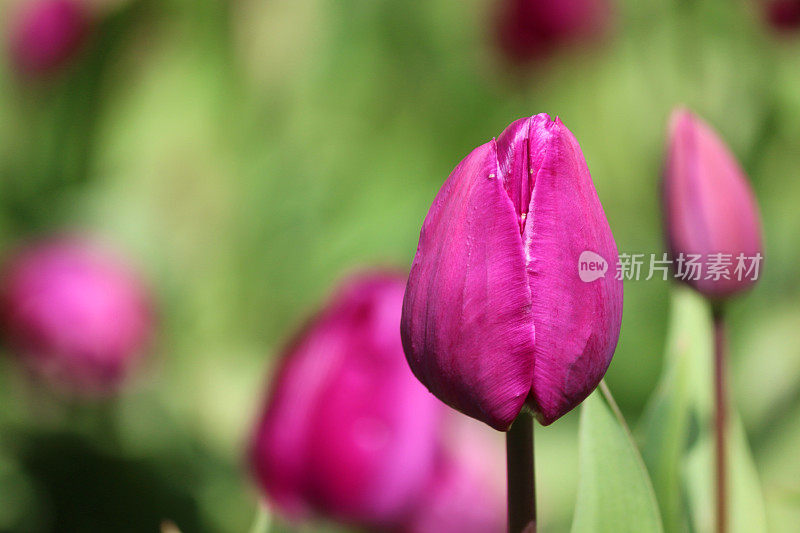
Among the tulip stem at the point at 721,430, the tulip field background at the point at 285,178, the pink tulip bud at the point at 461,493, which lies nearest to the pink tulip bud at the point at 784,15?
the tulip field background at the point at 285,178

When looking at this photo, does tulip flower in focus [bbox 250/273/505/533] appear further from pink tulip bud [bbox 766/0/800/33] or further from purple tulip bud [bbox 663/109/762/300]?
pink tulip bud [bbox 766/0/800/33]

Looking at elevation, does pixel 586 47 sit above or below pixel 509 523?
above

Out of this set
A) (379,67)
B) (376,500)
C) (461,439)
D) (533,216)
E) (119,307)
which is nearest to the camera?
(533,216)

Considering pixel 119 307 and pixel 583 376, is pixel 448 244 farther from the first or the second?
pixel 119 307

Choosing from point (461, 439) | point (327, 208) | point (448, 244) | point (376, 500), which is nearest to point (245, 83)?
point (327, 208)

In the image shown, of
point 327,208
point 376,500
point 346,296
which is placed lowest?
point 376,500

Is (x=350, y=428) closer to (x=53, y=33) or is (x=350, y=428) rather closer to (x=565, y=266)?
(x=565, y=266)

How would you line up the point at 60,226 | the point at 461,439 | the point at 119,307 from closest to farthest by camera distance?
1. the point at 461,439
2. the point at 119,307
3. the point at 60,226

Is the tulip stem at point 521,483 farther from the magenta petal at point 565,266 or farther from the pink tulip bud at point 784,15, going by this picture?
the pink tulip bud at point 784,15
